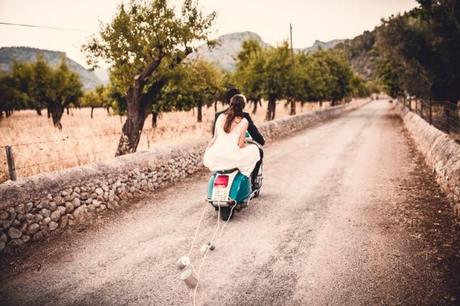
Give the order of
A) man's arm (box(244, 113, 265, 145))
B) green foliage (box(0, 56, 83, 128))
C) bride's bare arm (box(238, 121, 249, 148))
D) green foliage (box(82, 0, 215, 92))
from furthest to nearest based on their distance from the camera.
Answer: green foliage (box(0, 56, 83, 128))
green foliage (box(82, 0, 215, 92))
man's arm (box(244, 113, 265, 145))
bride's bare arm (box(238, 121, 249, 148))

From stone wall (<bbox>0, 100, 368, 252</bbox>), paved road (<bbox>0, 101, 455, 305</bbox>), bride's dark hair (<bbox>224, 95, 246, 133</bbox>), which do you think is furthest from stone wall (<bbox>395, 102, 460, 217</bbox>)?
stone wall (<bbox>0, 100, 368, 252</bbox>)

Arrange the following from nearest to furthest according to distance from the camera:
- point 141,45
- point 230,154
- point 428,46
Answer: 1. point 230,154
2. point 141,45
3. point 428,46

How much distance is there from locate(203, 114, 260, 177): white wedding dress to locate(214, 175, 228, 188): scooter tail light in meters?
0.18

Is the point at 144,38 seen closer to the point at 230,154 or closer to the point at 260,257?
the point at 230,154

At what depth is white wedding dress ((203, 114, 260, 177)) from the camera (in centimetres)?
532

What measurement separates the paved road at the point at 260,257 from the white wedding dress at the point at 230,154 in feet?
3.19

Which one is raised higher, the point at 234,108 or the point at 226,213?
the point at 234,108

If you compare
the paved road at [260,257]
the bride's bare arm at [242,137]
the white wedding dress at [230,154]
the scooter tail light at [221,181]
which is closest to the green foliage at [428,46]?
the paved road at [260,257]

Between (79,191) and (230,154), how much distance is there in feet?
9.68

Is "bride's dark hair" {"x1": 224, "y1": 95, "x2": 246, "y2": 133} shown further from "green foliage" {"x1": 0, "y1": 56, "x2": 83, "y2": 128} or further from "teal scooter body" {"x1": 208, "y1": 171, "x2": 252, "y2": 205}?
"green foliage" {"x1": 0, "y1": 56, "x2": 83, "y2": 128}

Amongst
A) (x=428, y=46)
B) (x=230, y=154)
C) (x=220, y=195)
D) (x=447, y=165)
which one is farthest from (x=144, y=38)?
(x=428, y=46)

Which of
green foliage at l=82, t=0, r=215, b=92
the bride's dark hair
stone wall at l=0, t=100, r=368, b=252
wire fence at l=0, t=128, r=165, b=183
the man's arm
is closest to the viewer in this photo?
stone wall at l=0, t=100, r=368, b=252

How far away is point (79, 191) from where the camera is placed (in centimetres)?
571

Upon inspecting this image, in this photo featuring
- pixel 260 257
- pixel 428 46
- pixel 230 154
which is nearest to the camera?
pixel 260 257
